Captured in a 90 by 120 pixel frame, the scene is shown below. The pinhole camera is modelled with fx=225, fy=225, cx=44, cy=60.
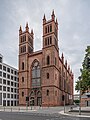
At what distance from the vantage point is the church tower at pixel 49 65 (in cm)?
7881

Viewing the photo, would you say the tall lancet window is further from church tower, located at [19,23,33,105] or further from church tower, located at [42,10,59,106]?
church tower, located at [42,10,59,106]

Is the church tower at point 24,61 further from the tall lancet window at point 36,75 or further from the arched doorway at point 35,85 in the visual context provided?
the tall lancet window at point 36,75

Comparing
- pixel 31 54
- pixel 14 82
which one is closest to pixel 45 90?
pixel 31 54

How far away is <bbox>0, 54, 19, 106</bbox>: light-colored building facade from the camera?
103750 mm

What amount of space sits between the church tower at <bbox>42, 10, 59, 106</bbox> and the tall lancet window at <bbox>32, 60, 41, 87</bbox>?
17.2ft

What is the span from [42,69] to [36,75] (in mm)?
5738

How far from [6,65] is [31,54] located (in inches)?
942

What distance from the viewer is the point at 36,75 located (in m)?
87.8

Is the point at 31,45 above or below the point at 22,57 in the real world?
above

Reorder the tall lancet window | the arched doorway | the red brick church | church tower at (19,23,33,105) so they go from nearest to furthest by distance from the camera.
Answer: the red brick church, the arched doorway, the tall lancet window, church tower at (19,23,33,105)

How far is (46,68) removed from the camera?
81.8 metres

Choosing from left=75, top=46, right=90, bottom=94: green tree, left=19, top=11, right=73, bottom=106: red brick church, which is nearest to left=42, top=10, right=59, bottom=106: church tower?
left=19, top=11, right=73, bottom=106: red brick church

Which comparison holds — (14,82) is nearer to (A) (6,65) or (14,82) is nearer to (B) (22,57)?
(A) (6,65)

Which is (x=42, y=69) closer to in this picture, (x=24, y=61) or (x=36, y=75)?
(x=36, y=75)
